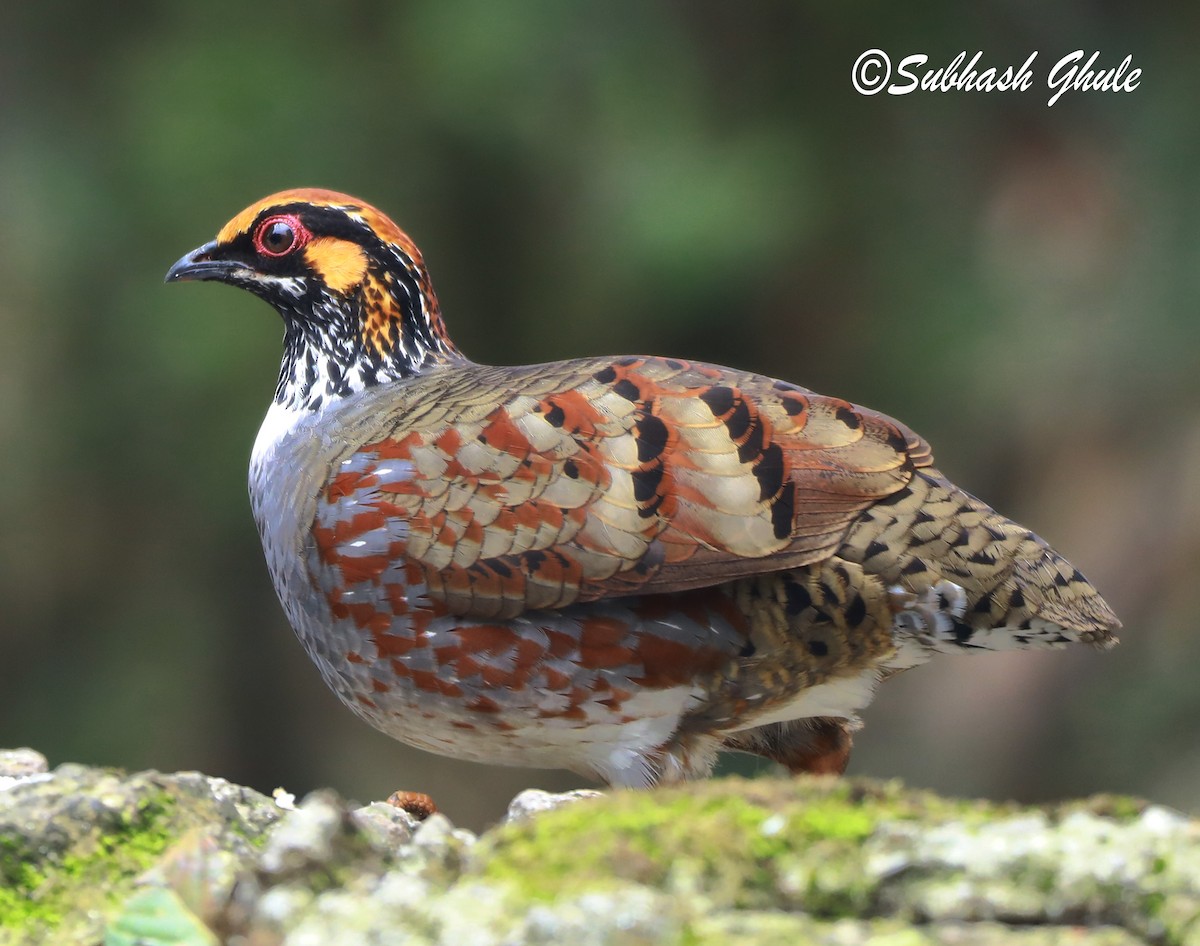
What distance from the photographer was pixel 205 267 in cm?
567

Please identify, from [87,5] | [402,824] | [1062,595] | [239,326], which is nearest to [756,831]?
[402,824]

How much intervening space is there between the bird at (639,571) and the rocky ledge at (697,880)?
4.49 feet

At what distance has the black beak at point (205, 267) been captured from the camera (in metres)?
5.64

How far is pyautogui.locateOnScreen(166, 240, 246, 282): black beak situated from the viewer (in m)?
5.64

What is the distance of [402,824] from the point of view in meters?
4.45

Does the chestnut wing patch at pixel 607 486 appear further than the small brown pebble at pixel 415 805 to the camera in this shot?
No

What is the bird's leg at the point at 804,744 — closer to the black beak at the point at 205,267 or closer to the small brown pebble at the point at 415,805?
the small brown pebble at the point at 415,805

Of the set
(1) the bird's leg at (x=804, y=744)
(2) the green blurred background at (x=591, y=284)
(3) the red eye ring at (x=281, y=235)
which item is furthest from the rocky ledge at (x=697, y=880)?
(2) the green blurred background at (x=591, y=284)

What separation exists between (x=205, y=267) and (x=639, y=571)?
7.27 ft

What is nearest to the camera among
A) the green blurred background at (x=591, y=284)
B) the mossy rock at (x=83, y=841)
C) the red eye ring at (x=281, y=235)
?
the mossy rock at (x=83, y=841)

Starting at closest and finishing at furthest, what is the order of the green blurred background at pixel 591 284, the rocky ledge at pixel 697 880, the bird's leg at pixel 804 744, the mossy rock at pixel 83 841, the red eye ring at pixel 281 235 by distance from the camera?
the rocky ledge at pixel 697 880 → the mossy rock at pixel 83 841 → the bird's leg at pixel 804 744 → the red eye ring at pixel 281 235 → the green blurred background at pixel 591 284

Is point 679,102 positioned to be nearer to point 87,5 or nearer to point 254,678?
point 87,5

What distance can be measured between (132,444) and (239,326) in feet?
4.14

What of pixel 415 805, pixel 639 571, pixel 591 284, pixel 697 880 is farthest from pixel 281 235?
pixel 591 284
